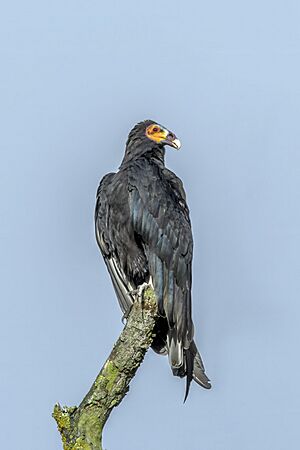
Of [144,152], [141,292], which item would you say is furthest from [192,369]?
[144,152]

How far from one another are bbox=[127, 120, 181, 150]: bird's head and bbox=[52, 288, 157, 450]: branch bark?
239 centimetres

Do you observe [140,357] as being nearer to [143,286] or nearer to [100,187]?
[143,286]

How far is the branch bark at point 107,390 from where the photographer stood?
212 inches

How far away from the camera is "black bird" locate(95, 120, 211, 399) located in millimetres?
7109

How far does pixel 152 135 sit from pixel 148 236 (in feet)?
4.08

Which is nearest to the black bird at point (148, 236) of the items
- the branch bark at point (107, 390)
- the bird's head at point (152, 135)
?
the bird's head at point (152, 135)

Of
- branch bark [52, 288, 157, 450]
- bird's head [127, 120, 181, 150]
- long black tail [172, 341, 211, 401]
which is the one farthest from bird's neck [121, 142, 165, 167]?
branch bark [52, 288, 157, 450]

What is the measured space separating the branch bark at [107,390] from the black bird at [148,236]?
87 cm

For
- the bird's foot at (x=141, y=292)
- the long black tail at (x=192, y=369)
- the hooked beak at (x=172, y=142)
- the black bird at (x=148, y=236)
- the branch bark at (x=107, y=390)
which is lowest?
the branch bark at (x=107, y=390)

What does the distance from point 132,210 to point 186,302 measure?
0.92m

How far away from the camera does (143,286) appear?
22.7 ft

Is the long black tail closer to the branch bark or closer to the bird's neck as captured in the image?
the branch bark

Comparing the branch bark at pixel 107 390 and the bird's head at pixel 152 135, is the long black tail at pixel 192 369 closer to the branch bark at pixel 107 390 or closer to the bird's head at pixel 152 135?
the branch bark at pixel 107 390

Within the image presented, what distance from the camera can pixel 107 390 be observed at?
18.5ft
